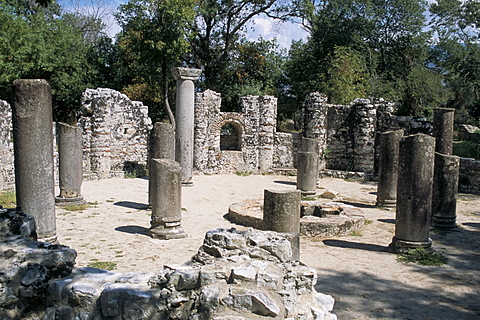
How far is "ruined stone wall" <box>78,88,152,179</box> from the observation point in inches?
624

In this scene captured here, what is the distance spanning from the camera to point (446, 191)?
9.90m

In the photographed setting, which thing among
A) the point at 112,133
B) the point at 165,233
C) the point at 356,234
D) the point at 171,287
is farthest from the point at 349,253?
the point at 112,133

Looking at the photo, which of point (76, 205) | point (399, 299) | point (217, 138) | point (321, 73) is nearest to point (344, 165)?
point (217, 138)

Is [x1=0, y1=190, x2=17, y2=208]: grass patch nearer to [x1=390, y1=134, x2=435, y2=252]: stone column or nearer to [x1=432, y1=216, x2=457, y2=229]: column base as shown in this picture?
[x1=390, y1=134, x2=435, y2=252]: stone column

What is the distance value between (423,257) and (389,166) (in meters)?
4.86

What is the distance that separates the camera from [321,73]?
88.3ft

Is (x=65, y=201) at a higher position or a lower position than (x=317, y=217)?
higher

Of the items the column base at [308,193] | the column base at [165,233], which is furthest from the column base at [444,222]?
the column base at [165,233]

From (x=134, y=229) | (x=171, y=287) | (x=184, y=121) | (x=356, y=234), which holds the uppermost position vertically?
(x=184, y=121)

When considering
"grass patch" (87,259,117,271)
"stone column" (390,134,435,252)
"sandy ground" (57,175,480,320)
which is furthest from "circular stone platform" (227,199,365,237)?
"grass patch" (87,259,117,271)

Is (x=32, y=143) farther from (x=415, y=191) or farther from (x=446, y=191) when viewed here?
(x=446, y=191)

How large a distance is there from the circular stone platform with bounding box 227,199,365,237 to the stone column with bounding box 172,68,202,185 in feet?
13.5

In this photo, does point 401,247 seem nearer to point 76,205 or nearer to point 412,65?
point 76,205

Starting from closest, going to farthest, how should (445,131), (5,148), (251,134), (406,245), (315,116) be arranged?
(406,245) → (445,131) → (5,148) → (315,116) → (251,134)
